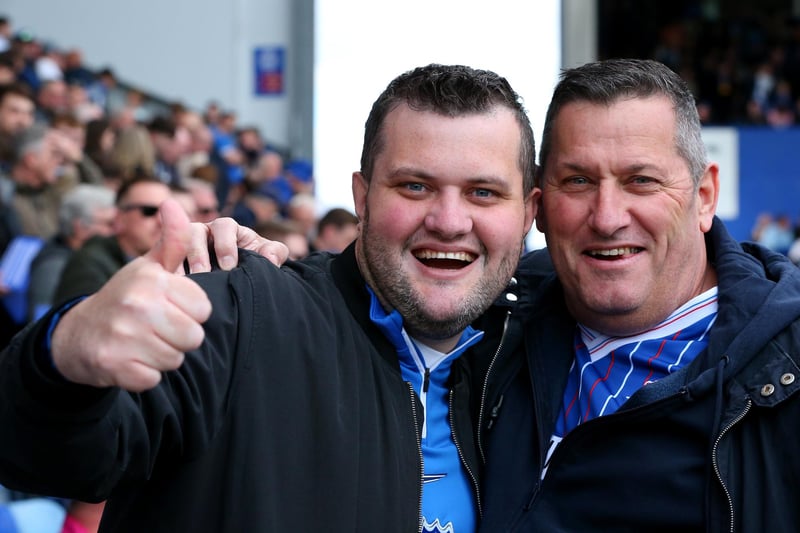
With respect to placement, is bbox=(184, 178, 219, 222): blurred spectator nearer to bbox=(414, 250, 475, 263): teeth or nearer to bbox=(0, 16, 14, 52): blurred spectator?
bbox=(414, 250, 475, 263): teeth

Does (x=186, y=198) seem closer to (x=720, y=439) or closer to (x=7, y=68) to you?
(x=720, y=439)

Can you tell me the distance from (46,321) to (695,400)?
1.40 metres

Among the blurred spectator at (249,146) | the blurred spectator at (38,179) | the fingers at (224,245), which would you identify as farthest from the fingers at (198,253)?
the blurred spectator at (249,146)

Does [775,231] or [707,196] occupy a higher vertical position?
[707,196]

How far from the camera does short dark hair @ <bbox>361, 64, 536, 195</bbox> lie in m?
2.46

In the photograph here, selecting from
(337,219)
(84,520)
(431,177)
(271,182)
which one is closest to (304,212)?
(337,219)

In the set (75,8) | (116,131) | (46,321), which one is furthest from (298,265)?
(75,8)

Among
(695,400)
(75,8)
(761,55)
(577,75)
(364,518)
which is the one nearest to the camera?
(364,518)

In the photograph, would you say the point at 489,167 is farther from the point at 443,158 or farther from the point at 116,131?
the point at 116,131

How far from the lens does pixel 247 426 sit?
1986 mm

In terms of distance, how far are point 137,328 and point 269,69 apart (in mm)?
17816

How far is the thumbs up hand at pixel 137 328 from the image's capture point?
57.4 inches

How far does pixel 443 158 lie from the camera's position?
7.89 feet

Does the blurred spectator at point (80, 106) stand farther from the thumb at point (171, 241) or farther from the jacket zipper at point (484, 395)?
the thumb at point (171, 241)
